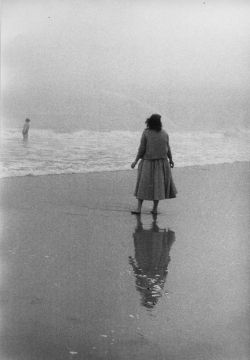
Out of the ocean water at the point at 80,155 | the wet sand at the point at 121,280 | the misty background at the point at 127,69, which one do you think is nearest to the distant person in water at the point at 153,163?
the wet sand at the point at 121,280

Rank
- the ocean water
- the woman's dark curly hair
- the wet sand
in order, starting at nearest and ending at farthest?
1. the wet sand
2. the woman's dark curly hair
3. the ocean water

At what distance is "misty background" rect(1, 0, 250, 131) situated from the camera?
39.7 meters

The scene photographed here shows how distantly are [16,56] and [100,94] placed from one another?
393 inches

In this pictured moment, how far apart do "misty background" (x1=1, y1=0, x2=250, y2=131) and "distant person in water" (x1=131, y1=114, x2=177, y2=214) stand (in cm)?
2875

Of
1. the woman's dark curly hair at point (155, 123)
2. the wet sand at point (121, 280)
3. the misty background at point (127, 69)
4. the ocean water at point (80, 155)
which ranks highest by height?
the misty background at point (127, 69)

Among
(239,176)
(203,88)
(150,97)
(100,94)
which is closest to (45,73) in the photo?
(100,94)

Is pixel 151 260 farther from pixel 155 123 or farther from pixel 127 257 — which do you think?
pixel 155 123

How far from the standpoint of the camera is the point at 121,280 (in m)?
4.48

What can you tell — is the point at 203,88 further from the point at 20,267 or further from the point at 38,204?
the point at 20,267

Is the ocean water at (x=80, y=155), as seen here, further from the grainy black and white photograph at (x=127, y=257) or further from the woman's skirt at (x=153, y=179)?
the woman's skirt at (x=153, y=179)

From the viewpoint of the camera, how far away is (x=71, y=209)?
7.75 m

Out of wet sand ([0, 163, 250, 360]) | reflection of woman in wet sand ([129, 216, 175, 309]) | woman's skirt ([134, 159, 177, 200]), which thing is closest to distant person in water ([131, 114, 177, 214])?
woman's skirt ([134, 159, 177, 200])

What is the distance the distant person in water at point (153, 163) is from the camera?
7.54 meters

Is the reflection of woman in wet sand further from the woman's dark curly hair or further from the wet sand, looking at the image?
the woman's dark curly hair
